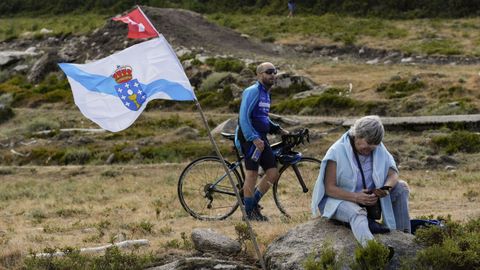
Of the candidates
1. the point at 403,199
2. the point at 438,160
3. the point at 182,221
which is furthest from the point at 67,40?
the point at 403,199

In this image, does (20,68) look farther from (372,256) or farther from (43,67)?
(372,256)

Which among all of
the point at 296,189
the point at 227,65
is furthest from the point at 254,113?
the point at 227,65

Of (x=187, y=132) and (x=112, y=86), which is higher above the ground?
(x=112, y=86)

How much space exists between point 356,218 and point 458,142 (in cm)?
1108

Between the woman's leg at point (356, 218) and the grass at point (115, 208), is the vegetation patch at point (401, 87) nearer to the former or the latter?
the grass at point (115, 208)


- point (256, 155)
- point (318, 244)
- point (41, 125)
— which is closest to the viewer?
point (318, 244)

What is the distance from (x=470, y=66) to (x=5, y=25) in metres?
36.5

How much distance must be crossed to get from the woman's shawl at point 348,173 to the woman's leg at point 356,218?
58 mm

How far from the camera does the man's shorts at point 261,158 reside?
30.9 feet

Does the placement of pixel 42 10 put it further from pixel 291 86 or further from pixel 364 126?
pixel 364 126

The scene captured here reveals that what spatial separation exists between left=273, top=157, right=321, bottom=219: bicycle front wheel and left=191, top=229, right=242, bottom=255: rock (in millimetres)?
2234

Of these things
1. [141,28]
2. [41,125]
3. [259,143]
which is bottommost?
[41,125]

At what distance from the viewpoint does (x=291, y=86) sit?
2780 cm

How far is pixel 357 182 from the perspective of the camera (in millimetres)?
7000
